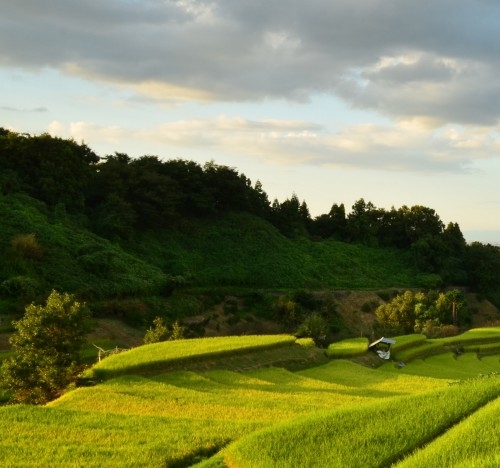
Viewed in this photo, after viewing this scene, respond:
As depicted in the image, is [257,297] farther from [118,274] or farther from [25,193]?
[25,193]

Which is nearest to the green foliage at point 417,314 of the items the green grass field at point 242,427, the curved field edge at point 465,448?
the green grass field at point 242,427

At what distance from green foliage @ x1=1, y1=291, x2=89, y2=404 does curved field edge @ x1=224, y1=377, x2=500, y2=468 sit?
895 cm

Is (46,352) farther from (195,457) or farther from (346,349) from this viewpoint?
(346,349)

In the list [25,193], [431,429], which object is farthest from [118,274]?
[431,429]

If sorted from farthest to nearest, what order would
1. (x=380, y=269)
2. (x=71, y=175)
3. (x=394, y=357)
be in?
(x=380, y=269)
(x=71, y=175)
(x=394, y=357)

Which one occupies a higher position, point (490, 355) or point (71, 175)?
point (71, 175)

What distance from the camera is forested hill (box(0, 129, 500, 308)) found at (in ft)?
119

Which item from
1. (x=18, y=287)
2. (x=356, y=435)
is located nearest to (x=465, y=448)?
(x=356, y=435)

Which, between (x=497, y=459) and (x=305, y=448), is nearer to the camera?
(x=497, y=459)

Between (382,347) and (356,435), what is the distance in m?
19.2

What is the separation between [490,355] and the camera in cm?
3203

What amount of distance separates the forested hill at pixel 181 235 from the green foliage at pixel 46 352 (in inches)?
607

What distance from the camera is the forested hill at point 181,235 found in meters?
36.4

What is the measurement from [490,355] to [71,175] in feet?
104
